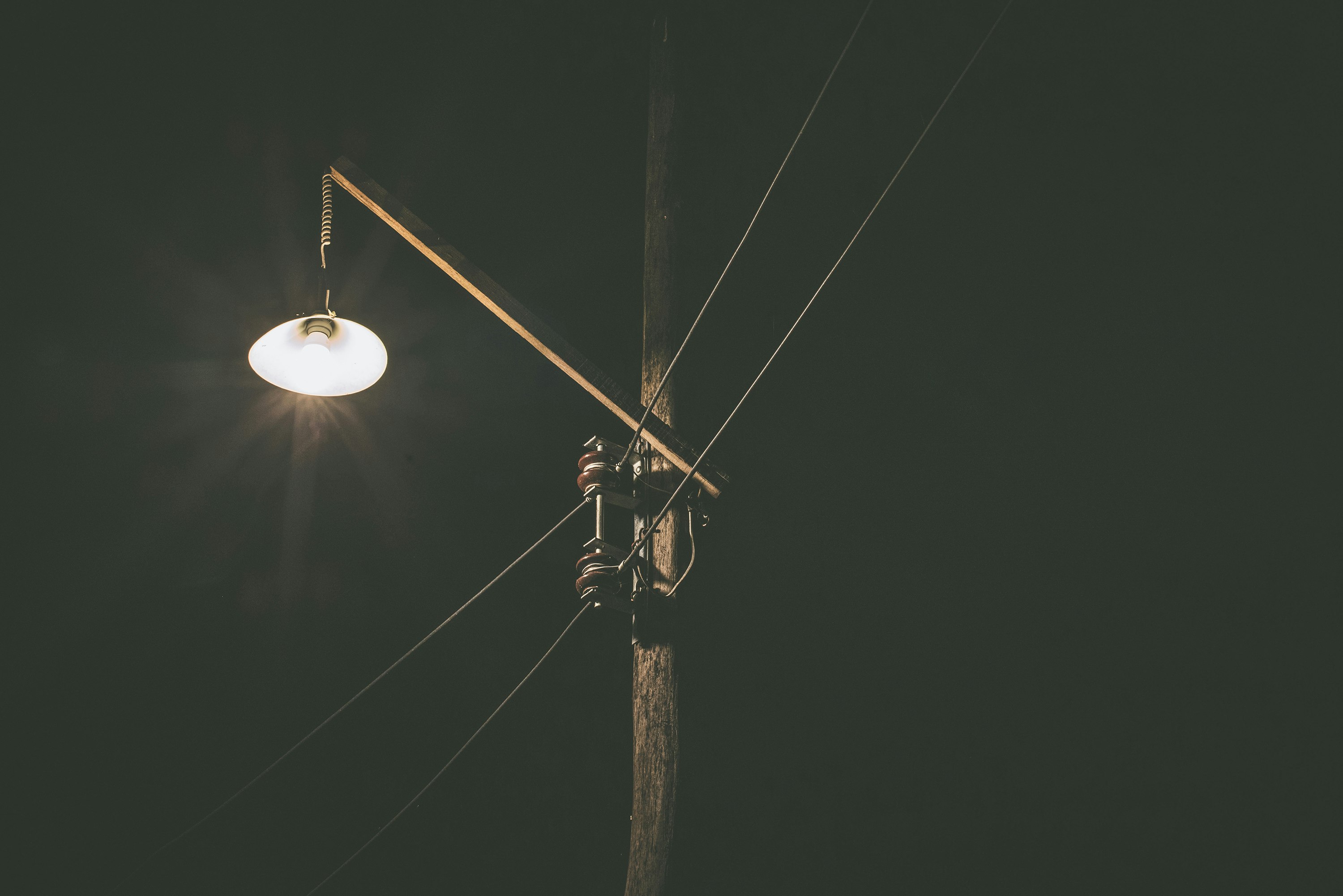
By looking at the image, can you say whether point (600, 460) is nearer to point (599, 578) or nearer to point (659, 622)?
point (599, 578)

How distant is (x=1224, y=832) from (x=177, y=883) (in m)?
7.98

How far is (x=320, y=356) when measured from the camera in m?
3.51

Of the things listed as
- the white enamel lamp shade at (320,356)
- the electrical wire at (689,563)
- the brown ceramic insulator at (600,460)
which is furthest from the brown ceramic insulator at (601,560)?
the white enamel lamp shade at (320,356)

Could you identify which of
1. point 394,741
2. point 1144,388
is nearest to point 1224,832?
point 1144,388

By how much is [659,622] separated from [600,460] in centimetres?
76

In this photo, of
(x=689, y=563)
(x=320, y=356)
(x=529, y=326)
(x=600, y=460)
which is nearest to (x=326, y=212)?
(x=320, y=356)

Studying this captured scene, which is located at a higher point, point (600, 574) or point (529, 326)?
point (529, 326)

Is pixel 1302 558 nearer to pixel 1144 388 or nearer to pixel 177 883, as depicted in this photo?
pixel 1144 388

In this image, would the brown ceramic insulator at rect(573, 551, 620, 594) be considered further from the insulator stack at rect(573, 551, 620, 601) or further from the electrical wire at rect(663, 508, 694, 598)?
the electrical wire at rect(663, 508, 694, 598)

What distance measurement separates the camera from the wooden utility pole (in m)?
2.85

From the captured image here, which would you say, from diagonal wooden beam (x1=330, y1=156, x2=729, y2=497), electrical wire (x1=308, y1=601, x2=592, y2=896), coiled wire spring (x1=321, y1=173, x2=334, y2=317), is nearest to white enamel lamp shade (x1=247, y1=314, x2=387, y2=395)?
coiled wire spring (x1=321, y1=173, x2=334, y2=317)

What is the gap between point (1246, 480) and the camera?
6.86 meters

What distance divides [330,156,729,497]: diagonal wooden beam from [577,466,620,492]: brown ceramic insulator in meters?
0.23

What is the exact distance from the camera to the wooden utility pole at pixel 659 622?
285 centimetres
